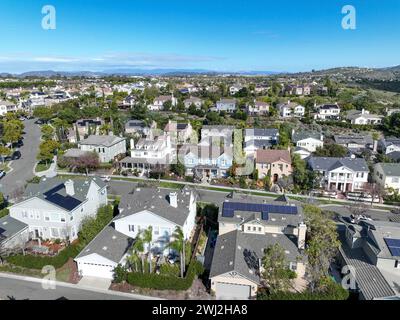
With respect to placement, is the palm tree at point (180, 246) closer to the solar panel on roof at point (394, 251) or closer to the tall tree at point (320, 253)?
the tall tree at point (320, 253)

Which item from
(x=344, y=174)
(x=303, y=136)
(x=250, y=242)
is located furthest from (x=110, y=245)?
(x=303, y=136)

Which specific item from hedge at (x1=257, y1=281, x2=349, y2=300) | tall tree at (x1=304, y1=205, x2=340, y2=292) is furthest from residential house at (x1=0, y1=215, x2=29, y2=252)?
tall tree at (x1=304, y1=205, x2=340, y2=292)

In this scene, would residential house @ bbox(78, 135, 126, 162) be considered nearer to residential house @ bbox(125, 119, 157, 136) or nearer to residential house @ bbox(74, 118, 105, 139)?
residential house @ bbox(125, 119, 157, 136)

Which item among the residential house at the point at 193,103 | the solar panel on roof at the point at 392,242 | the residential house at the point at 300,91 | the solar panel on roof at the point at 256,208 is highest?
the residential house at the point at 300,91

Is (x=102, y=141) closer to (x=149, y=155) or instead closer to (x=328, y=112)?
(x=149, y=155)

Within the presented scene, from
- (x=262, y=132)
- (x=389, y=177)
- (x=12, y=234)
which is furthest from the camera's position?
(x=262, y=132)

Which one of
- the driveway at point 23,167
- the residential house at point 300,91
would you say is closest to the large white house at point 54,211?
the driveway at point 23,167
